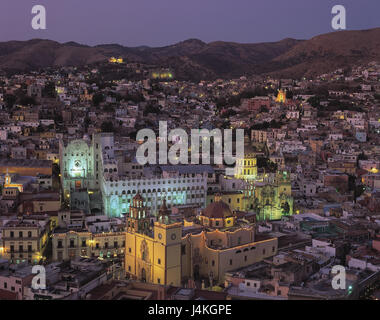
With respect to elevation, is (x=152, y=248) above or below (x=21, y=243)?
above

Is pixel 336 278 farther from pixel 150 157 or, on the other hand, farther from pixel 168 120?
pixel 168 120

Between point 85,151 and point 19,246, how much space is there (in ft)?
40.0

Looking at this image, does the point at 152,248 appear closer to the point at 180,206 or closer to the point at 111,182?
the point at 180,206

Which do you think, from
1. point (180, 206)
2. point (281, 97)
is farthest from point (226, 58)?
point (180, 206)

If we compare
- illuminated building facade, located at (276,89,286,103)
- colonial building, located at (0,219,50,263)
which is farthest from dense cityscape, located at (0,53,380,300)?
illuminated building facade, located at (276,89,286,103)

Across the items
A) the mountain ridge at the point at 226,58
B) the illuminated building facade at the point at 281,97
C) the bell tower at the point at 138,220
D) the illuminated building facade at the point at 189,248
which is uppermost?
the mountain ridge at the point at 226,58

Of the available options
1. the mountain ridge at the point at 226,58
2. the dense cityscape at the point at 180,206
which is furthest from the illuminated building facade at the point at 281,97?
the mountain ridge at the point at 226,58

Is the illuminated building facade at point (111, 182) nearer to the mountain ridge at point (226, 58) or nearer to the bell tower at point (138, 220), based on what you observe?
the bell tower at point (138, 220)

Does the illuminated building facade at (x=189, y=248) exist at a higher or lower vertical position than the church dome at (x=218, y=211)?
lower

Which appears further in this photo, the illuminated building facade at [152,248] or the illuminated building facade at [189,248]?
the illuminated building facade at [189,248]

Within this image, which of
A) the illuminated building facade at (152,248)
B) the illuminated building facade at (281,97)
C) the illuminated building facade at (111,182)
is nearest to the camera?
the illuminated building facade at (152,248)

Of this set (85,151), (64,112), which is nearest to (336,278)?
(85,151)

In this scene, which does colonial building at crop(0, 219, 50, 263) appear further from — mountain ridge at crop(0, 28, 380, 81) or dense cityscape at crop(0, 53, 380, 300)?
mountain ridge at crop(0, 28, 380, 81)

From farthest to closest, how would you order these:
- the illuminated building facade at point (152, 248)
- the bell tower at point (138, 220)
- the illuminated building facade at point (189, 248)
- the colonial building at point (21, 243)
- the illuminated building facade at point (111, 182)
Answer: the illuminated building facade at point (111, 182) → the colonial building at point (21, 243) → the bell tower at point (138, 220) → the illuminated building facade at point (189, 248) → the illuminated building facade at point (152, 248)
